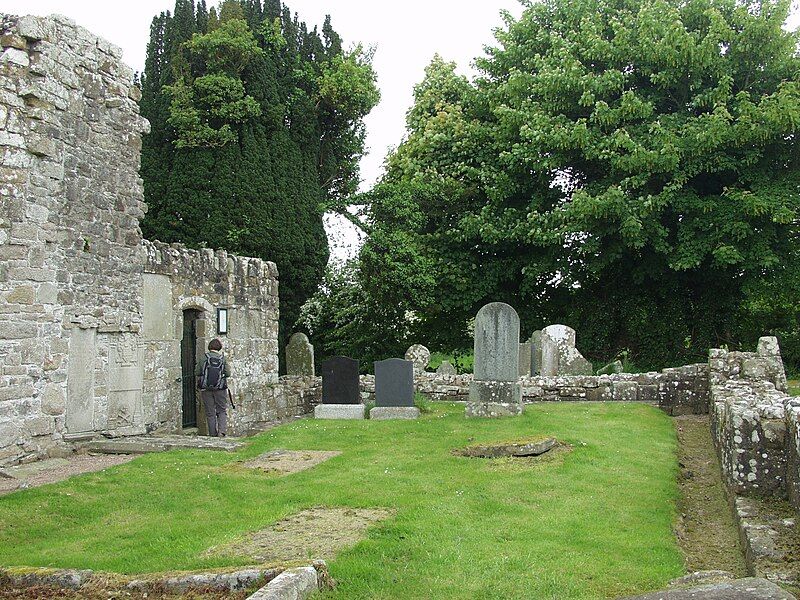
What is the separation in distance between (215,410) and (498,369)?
16.5 ft

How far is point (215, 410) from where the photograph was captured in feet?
46.3

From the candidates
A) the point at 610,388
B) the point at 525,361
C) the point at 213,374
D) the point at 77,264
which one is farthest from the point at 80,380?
the point at 610,388

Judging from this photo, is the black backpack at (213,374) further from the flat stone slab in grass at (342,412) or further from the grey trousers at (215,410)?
the flat stone slab in grass at (342,412)

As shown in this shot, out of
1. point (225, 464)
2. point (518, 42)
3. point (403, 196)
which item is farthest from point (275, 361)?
point (518, 42)

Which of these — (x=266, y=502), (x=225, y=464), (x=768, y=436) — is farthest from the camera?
(x=225, y=464)

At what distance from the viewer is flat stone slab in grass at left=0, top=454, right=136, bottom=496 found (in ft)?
30.5

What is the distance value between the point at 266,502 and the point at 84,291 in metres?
5.51

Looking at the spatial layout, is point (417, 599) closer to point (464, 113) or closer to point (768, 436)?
point (768, 436)

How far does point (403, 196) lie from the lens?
71.7 feet

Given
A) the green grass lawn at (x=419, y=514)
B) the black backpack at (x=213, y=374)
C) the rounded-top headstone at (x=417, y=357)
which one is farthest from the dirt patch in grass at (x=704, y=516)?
the rounded-top headstone at (x=417, y=357)

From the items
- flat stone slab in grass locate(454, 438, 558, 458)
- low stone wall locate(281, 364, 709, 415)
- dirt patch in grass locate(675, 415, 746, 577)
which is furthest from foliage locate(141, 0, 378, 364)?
dirt patch in grass locate(675, 415, 746, 577)

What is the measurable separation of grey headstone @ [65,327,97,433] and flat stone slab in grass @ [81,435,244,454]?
0.36 m

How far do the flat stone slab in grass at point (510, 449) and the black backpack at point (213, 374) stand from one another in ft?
16.0

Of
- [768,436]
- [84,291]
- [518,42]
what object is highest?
[518,42]
